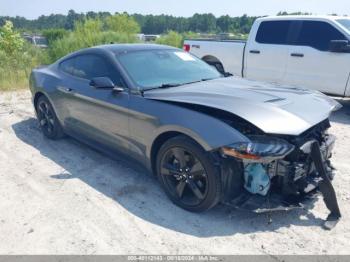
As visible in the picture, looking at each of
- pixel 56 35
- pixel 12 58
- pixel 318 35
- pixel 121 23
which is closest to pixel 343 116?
pixel 318 35

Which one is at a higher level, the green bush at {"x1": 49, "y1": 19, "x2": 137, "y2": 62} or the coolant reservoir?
the coolant reservoir

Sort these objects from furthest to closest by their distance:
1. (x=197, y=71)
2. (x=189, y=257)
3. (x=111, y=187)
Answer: (x=197, y=71), (x=111, y=187), (x=189, y=257)

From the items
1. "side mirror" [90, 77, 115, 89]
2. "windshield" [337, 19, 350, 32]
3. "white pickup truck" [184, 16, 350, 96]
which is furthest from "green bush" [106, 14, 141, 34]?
"side mirror" [90, 77, 115, 89]

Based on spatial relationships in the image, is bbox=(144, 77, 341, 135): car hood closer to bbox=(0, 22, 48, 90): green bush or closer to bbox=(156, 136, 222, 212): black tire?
bbox=(156, 136, 222, 212): black tire

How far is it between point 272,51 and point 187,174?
5.11 m

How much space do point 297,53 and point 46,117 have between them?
199 inches

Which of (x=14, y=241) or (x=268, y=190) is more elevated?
(x=268, y=190)

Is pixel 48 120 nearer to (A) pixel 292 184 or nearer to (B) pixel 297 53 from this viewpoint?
(A) pixel 292 184

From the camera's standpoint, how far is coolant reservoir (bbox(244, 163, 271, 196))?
Result: 305cm

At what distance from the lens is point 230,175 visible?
10.0ft

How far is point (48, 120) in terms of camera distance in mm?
5633

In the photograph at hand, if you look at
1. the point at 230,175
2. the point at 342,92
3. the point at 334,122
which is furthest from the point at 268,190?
the point at 342,92

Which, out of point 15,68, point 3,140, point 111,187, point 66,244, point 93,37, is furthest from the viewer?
point 93,37

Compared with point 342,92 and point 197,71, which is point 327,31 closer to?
point 342,92
